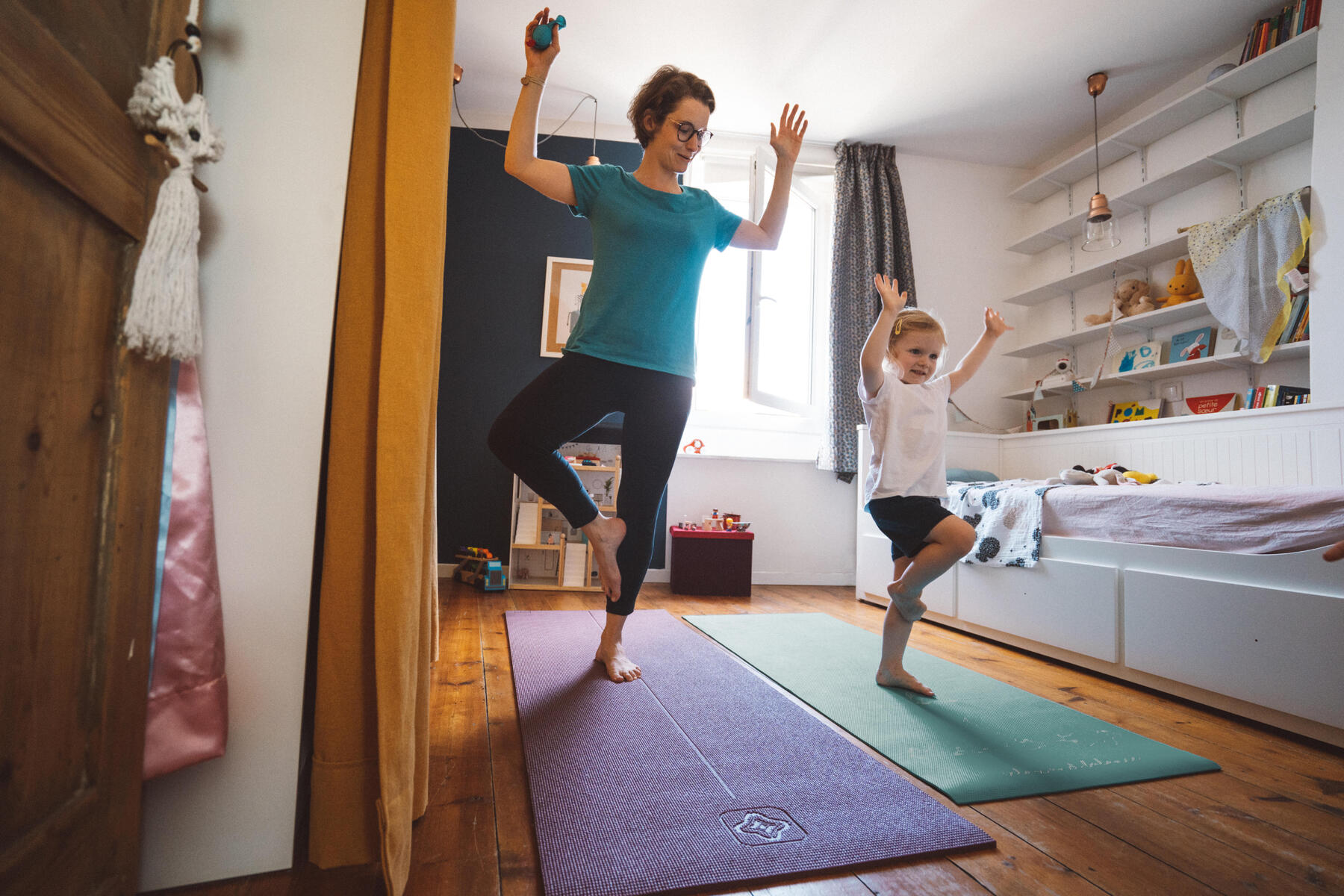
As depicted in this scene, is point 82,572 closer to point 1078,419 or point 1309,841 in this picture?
point 1309,841

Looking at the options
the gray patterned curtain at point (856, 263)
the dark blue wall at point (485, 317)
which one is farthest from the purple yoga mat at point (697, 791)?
the gray patterned curtain at point (856, 263)

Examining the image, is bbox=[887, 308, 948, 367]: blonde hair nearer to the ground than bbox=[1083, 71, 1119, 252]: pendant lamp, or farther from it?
nearer to the ground

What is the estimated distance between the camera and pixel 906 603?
1579mm

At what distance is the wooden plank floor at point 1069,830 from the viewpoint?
0.78 m

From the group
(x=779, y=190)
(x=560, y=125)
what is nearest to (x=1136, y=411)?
(x=779, y=190)

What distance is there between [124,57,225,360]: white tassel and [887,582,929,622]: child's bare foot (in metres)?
1.45

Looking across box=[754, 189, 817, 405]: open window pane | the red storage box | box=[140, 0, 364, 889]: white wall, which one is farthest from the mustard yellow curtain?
box=[754, 189, 817, 405]: open window pane

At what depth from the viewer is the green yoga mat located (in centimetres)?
113

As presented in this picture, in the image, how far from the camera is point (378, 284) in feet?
2.57

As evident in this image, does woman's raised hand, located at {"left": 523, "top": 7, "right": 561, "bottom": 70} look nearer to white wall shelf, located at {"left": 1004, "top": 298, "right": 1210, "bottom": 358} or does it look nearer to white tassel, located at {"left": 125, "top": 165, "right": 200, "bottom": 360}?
white tassel, located at {"left": 125, "top": 165, "right": 200, "bottom": 360}

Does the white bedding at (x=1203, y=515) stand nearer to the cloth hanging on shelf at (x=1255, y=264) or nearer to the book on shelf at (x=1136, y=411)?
the cloth hanging on shelf at (x=1255, y=264)

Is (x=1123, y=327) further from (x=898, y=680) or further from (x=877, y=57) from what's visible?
(x=898, y=680)

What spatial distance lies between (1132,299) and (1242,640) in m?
2.33

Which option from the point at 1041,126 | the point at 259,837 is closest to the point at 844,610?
the point at 259,837
